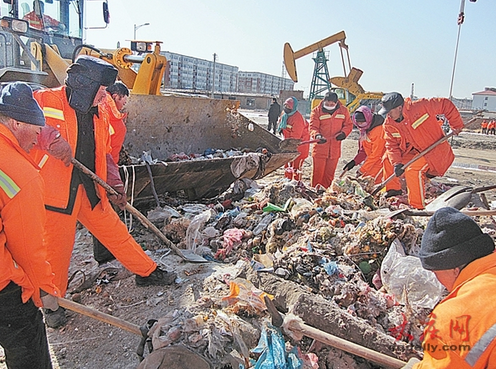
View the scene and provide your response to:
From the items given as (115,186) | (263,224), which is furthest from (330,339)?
(263,224)

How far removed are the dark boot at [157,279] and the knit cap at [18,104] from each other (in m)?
1.71

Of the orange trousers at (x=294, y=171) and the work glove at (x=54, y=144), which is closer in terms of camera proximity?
the work glove at (x=54, y=144)

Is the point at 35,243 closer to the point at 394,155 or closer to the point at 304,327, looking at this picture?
the point at 304,327

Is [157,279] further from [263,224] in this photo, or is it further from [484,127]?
[484,127]

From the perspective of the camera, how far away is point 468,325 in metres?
1.28

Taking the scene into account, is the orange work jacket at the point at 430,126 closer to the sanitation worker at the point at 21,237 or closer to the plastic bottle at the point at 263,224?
the plastic bottle at the point at 263,224

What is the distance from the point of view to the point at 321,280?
3180mm

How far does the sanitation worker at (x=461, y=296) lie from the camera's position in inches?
49.4

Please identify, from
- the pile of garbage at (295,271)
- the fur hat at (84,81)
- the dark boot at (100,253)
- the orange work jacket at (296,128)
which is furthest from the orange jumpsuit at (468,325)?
the orange work jacket at (296,128)

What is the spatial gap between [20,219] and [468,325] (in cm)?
174

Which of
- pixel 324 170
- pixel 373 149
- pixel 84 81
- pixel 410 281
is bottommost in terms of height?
pixel 410 281

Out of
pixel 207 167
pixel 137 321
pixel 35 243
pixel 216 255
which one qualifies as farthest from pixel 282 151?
pixel 35 243

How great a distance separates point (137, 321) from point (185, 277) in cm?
63

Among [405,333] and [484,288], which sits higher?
[484,288]
